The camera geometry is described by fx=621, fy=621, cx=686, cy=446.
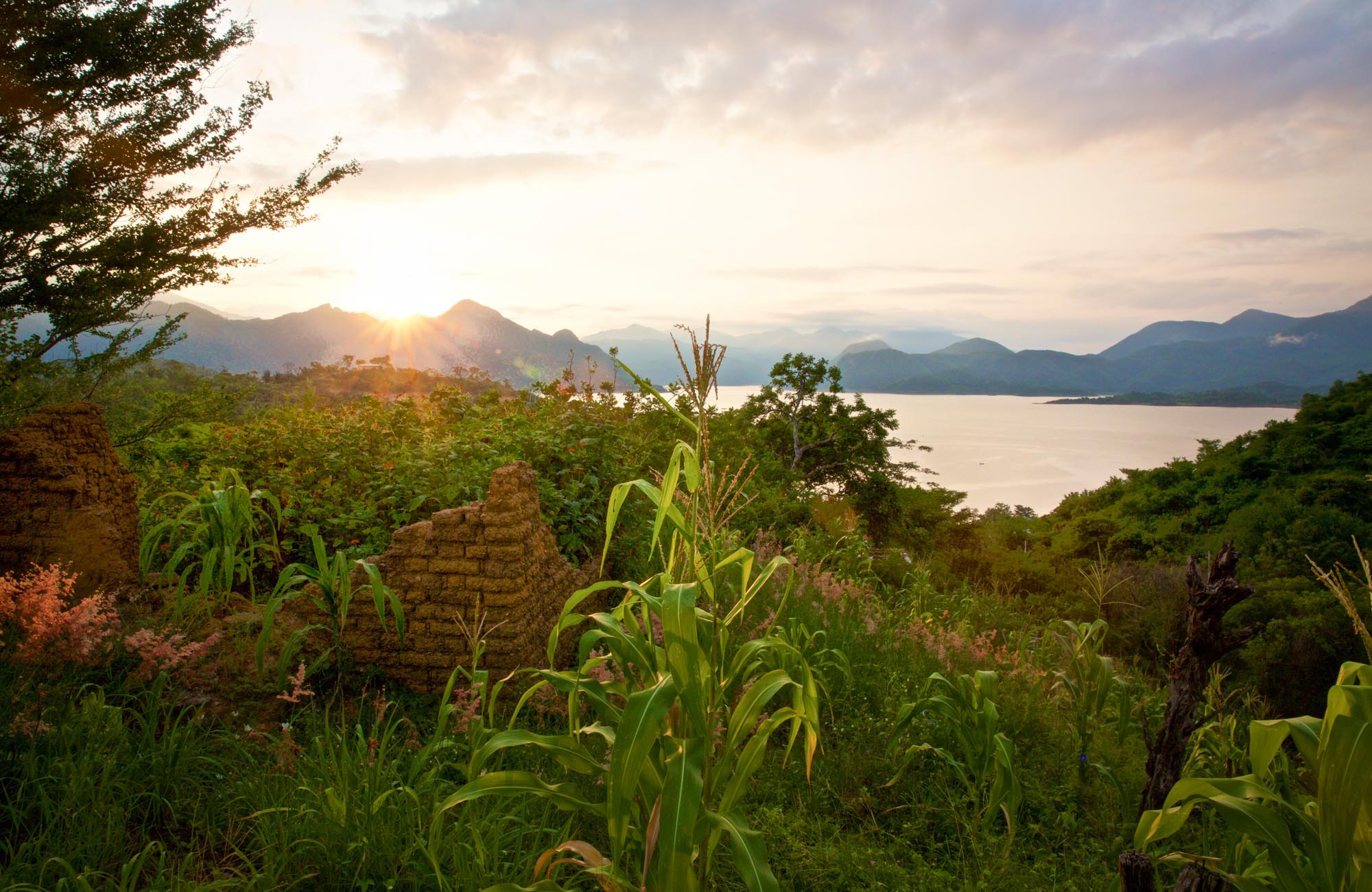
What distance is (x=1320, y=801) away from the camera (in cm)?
167

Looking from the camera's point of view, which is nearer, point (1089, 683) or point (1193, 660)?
point (1193, 660)

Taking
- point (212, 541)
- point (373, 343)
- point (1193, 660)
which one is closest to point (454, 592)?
point (212, 541)

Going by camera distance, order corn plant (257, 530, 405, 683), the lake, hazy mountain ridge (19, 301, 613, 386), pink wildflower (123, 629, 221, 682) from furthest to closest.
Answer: the lake < hazy mountain ridge (19, 301, 613, 386) < corn plant (257, 530, 405, 683) < pink wildflower (123, 629, 221, 682)

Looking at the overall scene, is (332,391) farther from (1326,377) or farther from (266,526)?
(1326,377)

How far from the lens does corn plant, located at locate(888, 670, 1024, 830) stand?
278cm

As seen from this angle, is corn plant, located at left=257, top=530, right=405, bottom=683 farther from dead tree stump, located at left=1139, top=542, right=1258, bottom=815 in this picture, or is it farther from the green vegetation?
dead tree stump, located at left=1139, top=542, right=1258, bottom=815

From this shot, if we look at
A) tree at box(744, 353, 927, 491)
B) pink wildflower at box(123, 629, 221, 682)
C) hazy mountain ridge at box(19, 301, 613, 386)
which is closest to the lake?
tree at box(744, 353, 927, 491)

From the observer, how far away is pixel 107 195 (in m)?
6.49

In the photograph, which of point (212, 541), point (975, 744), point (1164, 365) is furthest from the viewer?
point (1164, 365)

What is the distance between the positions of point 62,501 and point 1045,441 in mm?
51072

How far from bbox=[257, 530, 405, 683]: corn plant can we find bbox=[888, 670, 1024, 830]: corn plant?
2765 mm

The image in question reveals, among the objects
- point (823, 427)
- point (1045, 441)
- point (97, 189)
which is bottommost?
point (1045, 441)

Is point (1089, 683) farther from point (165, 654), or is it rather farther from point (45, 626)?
point (45, 626)

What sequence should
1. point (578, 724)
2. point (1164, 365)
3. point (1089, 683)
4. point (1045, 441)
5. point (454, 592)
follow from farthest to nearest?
point (1164, 365), point (1045, 441), point (454, 592), point (1089, 683), point (578, 724)
